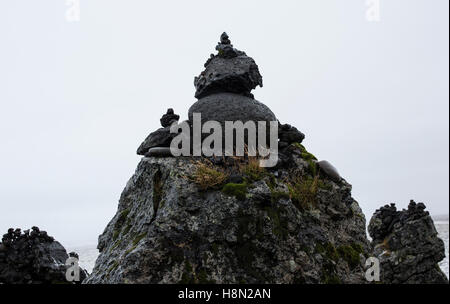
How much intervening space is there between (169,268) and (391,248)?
37.0 ft

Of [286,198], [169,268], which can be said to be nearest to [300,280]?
[286,198]

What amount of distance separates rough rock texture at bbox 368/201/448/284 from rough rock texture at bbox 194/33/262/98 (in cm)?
860

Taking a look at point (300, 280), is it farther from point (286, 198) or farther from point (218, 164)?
point (218, 164)

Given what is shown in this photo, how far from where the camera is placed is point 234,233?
6.88m

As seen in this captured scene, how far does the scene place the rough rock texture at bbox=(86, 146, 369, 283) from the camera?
6526 mm

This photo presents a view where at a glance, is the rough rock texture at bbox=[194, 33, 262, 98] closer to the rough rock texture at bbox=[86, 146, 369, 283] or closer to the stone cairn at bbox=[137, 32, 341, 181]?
the stone cairn at bbox=[137, 32, 341, 181]

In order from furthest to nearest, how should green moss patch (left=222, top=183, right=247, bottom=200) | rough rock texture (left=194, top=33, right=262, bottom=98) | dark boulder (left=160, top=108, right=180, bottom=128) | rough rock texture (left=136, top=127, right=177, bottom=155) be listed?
rough rock texture (left=194, top=33, right=262, bottom=98) < dark boulder (left=160, top=108, right=180, bottom=128) < rough rock texture (left=136, top=127, right=177, bottom=155) < green moss patch (left=222, top=183, right=247, bottom=200)

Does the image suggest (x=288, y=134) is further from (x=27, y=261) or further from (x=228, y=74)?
(x=27, y=261)

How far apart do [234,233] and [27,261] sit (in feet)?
20.7

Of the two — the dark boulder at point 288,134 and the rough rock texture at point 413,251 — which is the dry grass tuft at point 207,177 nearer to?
the dark boulder at point 288,134

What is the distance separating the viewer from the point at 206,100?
9766 millimetres

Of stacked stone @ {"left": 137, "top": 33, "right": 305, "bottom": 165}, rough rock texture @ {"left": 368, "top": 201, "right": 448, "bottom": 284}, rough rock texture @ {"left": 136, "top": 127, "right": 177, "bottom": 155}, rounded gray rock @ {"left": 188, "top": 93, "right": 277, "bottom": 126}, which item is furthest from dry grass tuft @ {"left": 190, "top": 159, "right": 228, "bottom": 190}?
rough rock texture @ {"left": 368, "top": 201, "right": 448, "bottom": 284}

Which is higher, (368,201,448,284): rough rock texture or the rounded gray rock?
the rounded gray rock

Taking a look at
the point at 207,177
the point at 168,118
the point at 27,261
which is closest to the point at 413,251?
the point at 207,177
